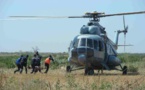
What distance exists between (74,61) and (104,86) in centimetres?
1460

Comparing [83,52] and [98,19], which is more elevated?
[98,19]

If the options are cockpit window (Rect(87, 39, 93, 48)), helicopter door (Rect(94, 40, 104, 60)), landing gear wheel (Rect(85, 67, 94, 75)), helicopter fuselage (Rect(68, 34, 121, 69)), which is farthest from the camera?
helicopter door (Rect(94, 40, 104, 60))

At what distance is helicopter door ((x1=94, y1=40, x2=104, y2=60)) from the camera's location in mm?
24117

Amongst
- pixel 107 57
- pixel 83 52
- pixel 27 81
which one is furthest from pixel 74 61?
pixel 27 81

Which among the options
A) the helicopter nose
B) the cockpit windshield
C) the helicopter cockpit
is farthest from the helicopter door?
the helicopter nose

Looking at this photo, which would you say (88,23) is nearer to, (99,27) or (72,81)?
(99,27)

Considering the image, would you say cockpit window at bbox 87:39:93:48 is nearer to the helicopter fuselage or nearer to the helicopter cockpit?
the helicopter fuselage

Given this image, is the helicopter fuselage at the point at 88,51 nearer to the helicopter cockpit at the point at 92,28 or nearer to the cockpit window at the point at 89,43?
the cockpit window at the point at 89,43

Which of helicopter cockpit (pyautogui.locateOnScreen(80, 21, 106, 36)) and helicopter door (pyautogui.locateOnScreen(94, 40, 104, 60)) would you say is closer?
helicopter door (pyautogui.locateOnScreen(94, 40, 104, 60))

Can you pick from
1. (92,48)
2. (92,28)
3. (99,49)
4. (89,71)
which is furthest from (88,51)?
(92,28)

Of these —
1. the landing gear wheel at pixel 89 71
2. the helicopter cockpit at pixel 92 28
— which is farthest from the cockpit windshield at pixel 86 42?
the landing gear wheel at pixel 89 71

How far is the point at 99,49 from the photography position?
24.6 meters

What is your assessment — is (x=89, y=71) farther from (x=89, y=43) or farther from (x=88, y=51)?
→ (x=89, y=43)

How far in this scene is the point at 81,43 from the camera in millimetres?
23594
